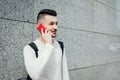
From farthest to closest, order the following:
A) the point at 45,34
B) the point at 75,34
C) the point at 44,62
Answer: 1. the point at 75,34
2. the point at 45,34
3. the point at 44,62

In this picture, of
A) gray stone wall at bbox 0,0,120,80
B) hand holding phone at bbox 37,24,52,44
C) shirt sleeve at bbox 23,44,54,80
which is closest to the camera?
shirt sleeve at bbox 23,44,54,80

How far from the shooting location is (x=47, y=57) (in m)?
2.96

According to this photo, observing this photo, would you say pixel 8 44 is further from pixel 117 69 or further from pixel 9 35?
pixel 117 69

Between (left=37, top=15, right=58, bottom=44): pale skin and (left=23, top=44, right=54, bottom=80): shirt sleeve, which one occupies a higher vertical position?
(left=37, top=15, right=58, bottom=44): pale skin

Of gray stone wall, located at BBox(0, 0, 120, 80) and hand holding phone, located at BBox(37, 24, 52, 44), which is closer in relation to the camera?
hand holding phone, located at BBox(37, 24, 52, 44)

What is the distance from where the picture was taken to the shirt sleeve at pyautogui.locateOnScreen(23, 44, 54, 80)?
2920mm

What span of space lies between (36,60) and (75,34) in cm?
323

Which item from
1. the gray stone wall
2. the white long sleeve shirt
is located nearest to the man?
the white long sleeve shirt

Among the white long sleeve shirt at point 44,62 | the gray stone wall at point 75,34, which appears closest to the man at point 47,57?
the white long sleeve shirt at point 44,62

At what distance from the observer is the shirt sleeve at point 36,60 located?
2.92 meters

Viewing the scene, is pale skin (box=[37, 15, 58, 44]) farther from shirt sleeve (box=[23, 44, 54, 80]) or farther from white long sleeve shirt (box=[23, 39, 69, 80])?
shirt sleeve (box=[23, 44, 54, 80])

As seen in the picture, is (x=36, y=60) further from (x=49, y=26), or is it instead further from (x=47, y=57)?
(x=49, y=26)

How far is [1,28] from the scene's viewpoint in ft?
11.7

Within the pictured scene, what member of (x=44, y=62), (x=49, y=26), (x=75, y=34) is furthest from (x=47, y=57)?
(x=75, y=34)
